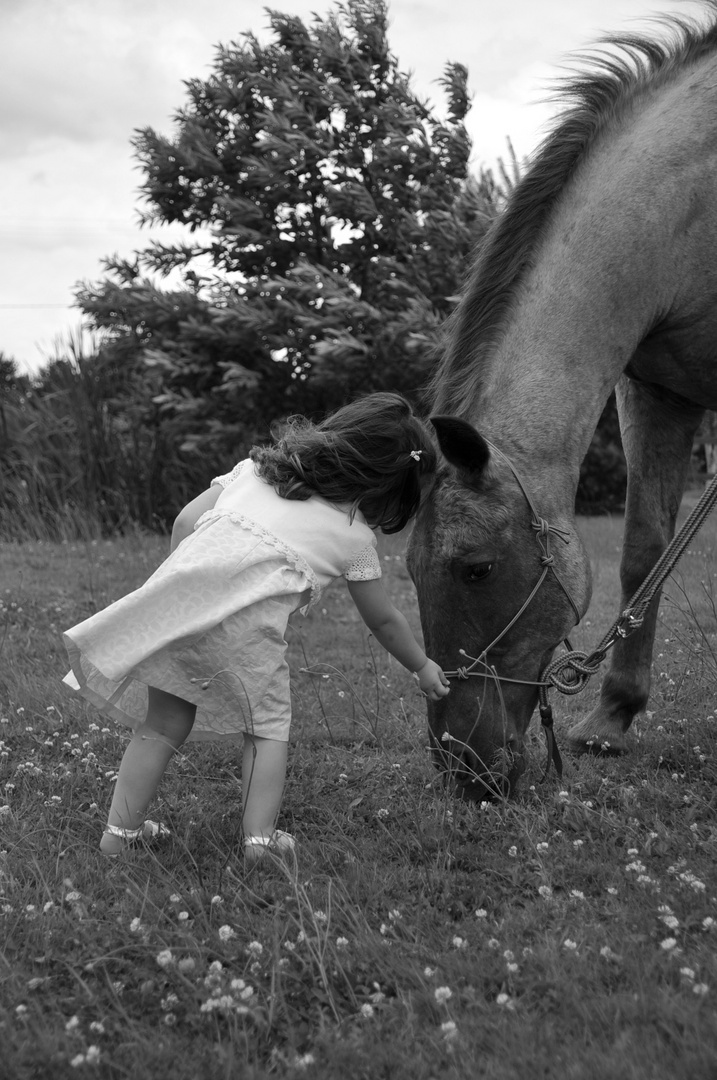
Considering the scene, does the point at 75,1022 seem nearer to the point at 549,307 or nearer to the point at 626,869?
the point at 626,869

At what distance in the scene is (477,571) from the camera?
134 inches

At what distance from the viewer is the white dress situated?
312 cm

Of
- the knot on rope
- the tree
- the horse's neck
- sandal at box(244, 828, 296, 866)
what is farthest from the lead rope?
the tree

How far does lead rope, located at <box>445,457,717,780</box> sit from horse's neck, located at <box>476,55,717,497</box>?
22cm

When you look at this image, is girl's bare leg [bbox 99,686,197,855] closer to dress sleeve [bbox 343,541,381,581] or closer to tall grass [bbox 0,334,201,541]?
dress sleeve [bbox 343,541,381,581]

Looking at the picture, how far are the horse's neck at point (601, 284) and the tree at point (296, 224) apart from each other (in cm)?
699

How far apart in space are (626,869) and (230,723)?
1.37 m

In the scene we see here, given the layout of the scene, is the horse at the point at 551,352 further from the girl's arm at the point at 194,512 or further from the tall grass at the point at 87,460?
the tall grass at the point at 87,460

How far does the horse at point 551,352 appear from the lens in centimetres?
342

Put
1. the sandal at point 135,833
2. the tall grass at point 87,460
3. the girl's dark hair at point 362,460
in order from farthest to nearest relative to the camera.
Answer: the tall grass at point 87,460, the girl's dark hair at point 362,460, the sandal at point 135,833

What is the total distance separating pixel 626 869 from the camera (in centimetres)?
276

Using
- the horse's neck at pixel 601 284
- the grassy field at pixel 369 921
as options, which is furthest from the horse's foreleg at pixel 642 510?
the horse's neck at pixel 601 284

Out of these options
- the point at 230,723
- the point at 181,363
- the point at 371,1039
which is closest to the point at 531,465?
the point at 230,723

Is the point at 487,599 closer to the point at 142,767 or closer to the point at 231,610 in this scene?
the point at 231,610
